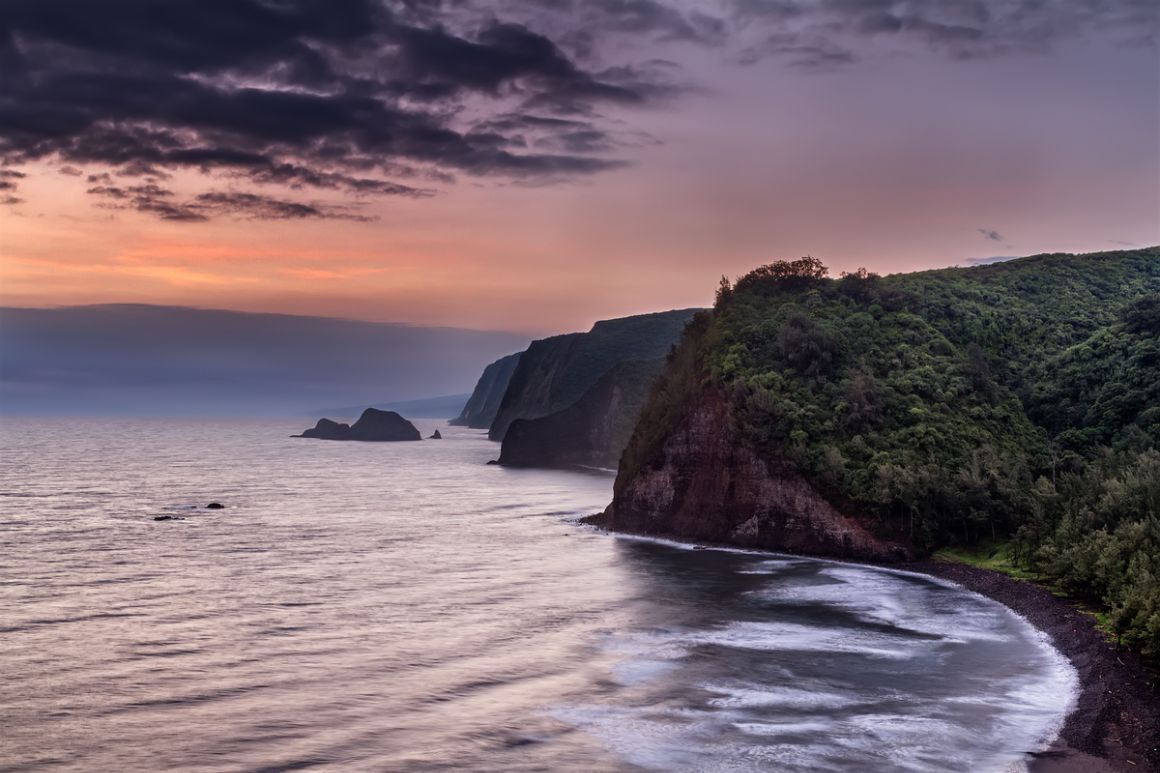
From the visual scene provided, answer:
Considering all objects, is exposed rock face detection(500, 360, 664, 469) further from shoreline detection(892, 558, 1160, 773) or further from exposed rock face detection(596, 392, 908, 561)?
shoreline detection(892, 558, 1160, 773)

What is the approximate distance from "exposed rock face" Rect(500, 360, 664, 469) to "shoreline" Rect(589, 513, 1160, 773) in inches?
5480

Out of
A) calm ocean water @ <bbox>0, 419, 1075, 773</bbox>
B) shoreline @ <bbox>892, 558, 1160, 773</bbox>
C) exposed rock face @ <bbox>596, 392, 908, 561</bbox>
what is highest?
exposed rock face @ <bbox>596, 392, 908, 561</bbox>

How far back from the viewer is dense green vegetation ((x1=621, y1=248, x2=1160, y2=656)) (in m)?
55.4

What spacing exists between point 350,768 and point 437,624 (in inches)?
795

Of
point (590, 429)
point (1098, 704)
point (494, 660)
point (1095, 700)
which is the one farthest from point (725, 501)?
point (590, 429)

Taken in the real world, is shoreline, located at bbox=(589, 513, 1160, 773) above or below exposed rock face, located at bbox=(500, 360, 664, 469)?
below

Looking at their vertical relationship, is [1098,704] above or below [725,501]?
below

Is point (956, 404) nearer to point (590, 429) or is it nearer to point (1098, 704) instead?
point (1098, 704)

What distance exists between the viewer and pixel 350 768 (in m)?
28.6

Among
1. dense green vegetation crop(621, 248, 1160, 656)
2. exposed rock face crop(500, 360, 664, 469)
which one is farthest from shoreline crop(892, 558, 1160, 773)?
exposed rock face crop(500, 360, 664, 469)

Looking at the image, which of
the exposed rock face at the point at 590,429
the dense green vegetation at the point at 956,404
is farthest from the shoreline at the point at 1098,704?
the exposed rock face at the point at 590,429

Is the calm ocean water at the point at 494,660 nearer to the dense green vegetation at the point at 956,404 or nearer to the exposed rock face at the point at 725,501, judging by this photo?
the exposed rock face at the point at 725,501

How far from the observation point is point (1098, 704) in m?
32.2

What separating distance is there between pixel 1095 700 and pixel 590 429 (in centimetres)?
16310
